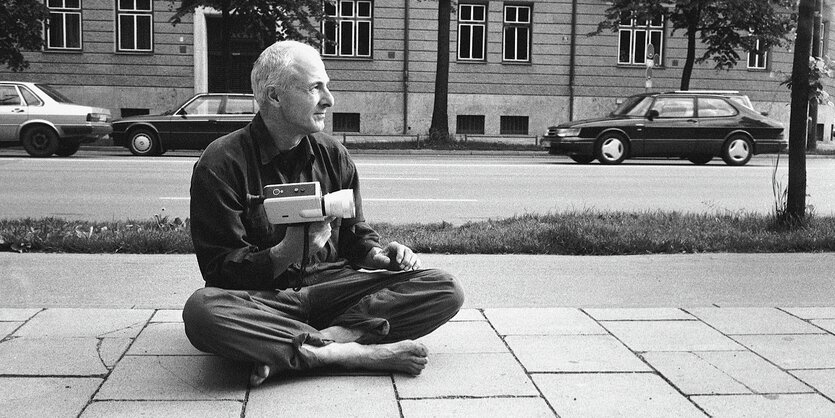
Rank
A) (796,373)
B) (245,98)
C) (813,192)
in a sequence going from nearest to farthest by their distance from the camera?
(796,373) → (813,192) → (245,98)

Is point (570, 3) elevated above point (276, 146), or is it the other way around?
point (570, 3)

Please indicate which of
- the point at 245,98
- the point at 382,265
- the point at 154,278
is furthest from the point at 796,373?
the point at 245,98

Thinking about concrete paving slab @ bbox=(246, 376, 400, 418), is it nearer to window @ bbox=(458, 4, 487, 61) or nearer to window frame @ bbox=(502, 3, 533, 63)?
window @ bbox=(458, 4, 487, 61)

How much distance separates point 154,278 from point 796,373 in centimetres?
394

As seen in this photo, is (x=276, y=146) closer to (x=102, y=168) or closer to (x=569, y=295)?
(x=569, y=295)

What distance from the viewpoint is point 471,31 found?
30.9 m

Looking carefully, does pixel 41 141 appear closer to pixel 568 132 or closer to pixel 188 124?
pixel 188 124

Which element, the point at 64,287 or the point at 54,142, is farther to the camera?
the point at 54,142

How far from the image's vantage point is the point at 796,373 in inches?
156

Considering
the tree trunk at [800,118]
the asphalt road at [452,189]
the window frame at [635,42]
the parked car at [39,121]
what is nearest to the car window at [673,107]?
the asphalt road at [452,189]

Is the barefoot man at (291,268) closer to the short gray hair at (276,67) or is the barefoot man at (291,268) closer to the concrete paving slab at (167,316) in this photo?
the short gray hair at (276,67)

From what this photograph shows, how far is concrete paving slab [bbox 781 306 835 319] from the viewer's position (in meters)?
5.09

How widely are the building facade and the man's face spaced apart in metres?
25.2

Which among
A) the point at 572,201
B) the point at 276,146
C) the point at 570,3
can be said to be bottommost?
the point at 572,201
